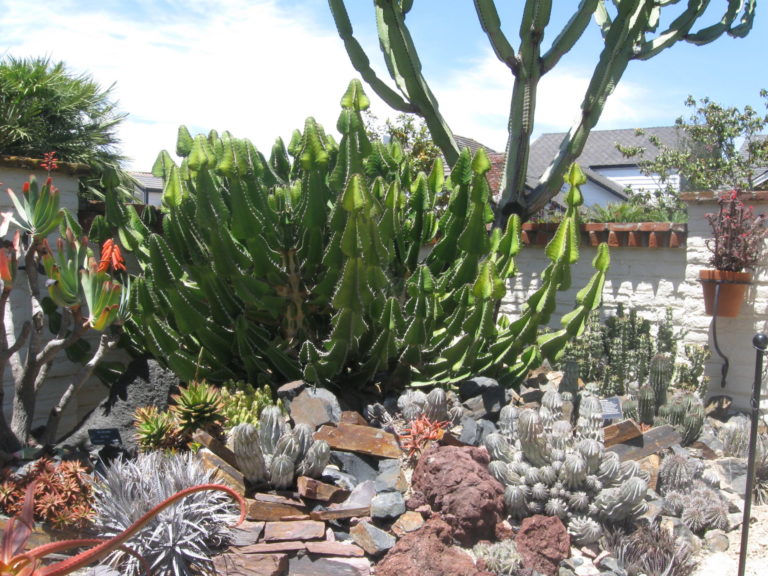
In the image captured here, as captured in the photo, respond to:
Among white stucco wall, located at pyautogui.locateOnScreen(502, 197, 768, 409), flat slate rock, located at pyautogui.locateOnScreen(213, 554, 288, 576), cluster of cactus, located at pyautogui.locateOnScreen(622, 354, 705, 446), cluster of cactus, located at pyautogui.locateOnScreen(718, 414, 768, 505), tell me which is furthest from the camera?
white stucco wall, located at pyautogui.locateOnScreen(502, 197, 768, 409)

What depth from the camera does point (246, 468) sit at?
4.03 m

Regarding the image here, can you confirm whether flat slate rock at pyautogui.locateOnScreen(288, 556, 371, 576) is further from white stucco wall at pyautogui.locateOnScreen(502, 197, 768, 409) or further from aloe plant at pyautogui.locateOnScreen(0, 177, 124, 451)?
white stucco wall at pyautogui.locateOnScreen(502, 197, 768, 409)

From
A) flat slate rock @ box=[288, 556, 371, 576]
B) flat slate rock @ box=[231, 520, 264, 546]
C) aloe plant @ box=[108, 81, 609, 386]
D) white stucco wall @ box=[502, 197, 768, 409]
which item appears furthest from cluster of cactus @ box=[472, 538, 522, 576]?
white stucco wall @ box=[502, 197, 768, 409]

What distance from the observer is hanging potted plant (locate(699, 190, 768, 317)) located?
616cm

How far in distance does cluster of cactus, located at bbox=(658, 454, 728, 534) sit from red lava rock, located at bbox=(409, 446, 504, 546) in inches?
44.8

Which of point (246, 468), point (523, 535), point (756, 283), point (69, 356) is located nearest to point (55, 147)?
point (69, 356)

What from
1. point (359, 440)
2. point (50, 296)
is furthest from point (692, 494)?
point (50, 296)

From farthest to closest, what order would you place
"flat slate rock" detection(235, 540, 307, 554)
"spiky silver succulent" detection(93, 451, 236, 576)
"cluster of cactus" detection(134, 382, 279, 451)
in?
"cluster of cactus" detection(134, 382, 279, 451) → "flat slate rock" detection(235, 540, 307, 554) → "spiky silver succulent" detection(93, 451, 236, 576)

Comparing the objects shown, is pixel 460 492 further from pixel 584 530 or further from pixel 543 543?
pixel 584 530

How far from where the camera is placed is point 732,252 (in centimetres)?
622

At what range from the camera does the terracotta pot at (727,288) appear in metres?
6.22

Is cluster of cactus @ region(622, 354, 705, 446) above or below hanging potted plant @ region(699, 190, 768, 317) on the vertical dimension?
below

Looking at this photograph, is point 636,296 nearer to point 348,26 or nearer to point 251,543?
point 348,26

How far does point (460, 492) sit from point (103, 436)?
6.95 ft
